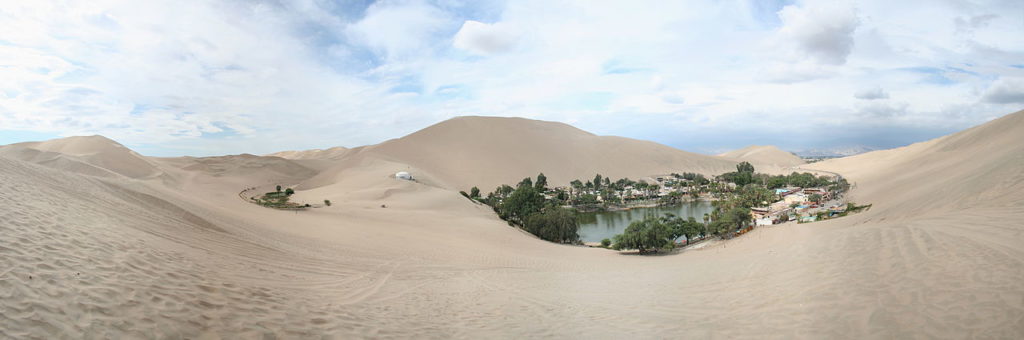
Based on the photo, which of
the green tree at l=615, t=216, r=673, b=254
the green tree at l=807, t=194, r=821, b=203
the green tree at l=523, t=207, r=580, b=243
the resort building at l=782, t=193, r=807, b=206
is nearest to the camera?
the green tree at l=615, t=216, r=673, b=254

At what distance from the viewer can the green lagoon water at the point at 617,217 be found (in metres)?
35.7

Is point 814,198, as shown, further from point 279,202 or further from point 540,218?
point 279,202

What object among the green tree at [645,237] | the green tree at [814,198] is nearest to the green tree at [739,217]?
the green tree at [645,237]

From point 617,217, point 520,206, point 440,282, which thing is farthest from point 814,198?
point 440,282

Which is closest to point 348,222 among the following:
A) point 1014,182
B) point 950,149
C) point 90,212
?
point 90,212

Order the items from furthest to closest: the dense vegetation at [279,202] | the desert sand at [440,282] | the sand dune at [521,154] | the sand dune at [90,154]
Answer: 1. the sand dune at [521,154]
2. the sand dune at [90,154]
3. the dense vegetation at [279,202]
4. the desert sand at [440,282]

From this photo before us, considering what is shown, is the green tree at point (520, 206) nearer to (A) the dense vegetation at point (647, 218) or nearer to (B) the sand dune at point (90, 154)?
(A) the dense vegetation at point (647, 218)

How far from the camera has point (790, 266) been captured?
320 inches

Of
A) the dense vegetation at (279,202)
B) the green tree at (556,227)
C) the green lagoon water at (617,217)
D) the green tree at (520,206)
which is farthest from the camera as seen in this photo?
the green lagoon water at (617,217)

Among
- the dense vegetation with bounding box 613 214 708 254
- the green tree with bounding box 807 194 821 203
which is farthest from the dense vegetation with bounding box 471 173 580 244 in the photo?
the green tree with bounding box 807 194 821 203

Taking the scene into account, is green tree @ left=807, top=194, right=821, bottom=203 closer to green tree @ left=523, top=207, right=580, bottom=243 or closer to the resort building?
the resort building

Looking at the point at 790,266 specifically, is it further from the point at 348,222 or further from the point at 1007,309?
the point at 348,222

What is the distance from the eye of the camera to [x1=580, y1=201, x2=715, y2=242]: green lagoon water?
117 ft

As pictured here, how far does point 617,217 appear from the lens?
4531cm
